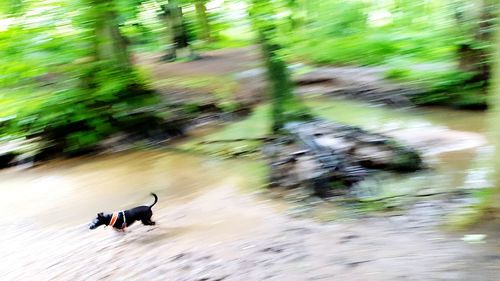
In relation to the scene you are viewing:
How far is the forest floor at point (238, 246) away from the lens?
4250 mm

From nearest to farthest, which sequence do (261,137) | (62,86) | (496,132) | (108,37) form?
(496,132), (261,137), (108,37), (62,86)

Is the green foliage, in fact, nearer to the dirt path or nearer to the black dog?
the dirt path

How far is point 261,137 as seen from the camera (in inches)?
435

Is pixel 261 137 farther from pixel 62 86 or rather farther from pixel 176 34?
pixel 176 34

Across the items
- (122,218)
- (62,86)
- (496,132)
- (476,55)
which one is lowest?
(476,55)

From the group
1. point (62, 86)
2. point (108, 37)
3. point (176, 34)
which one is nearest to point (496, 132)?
point (108, 37)

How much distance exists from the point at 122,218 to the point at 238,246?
1.69 m

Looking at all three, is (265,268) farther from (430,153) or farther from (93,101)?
(93,101)

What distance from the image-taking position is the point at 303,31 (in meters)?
11.5

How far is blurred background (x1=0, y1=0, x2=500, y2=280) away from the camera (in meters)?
5.09

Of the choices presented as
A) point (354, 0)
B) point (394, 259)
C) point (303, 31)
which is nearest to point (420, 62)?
point (354, 0)

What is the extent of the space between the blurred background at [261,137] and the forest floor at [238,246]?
3cm

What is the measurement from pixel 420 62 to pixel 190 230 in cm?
1110

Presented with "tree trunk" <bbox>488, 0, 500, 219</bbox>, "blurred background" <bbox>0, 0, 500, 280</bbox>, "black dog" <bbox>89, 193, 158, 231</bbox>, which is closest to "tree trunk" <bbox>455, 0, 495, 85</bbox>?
"blurred background" <bbox>0, 0, 500, 280</bbox>
